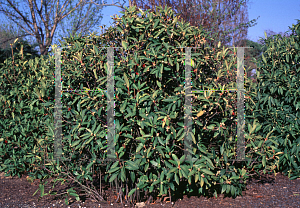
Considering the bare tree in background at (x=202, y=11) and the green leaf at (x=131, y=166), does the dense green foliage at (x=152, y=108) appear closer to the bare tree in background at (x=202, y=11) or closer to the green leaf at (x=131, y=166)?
the green leaf at (x=131, y=166)

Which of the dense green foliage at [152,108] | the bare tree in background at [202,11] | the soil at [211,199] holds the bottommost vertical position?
the soil at [211,199]

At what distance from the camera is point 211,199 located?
11.8 feet

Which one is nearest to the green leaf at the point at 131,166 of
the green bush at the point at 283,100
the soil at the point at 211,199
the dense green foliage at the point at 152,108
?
the dense green foliage at the point at 152,108

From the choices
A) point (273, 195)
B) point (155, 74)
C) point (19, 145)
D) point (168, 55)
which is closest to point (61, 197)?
point (19, 145)

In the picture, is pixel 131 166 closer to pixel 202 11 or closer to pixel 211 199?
pixel 211 199

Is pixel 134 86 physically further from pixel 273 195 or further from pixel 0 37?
pixel 0 37

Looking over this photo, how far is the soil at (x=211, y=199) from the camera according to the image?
3465 millimetres

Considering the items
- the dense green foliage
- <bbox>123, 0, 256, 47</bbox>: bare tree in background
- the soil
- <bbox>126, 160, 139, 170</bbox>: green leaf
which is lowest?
the soil

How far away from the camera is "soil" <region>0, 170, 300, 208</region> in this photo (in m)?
3.46

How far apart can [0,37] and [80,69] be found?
1685 cm

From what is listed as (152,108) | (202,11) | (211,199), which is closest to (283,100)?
(211,199)

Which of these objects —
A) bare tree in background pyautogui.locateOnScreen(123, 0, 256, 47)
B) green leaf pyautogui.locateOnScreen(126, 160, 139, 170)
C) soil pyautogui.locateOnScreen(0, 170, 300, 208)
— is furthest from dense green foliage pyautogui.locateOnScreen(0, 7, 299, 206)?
bare tree in background pyautogui.locateOnScreen(123, 0, 256, 47)

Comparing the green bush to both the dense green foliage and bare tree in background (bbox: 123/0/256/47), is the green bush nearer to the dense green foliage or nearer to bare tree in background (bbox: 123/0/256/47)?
the dense green foliage

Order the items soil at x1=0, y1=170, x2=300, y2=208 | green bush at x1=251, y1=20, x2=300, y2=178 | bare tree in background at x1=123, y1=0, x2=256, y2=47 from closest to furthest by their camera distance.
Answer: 1. soil at x1=0, y1=170, x2=300, y2=208
2. green bush at x1=251, y1=20, x2=300, y2=178
3. bare tree in background at x1=123, y1=0, x2=256, y2=47
